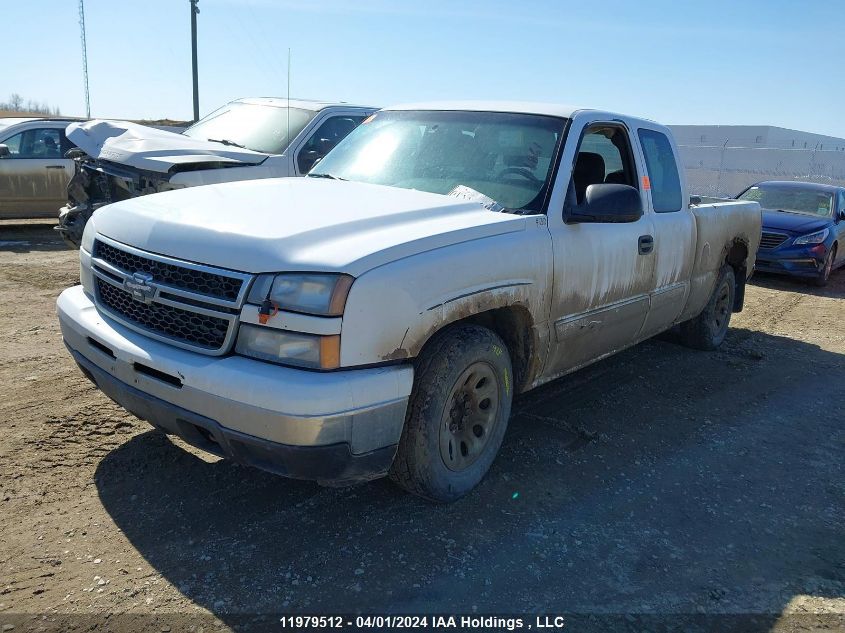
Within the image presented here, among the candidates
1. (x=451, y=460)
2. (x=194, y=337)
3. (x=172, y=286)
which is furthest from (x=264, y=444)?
(x=451, y=460)

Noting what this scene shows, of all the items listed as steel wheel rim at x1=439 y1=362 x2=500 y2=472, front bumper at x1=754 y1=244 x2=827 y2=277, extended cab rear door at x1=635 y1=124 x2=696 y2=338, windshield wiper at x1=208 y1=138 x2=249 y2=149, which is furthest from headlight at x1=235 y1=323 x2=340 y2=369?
front bumper at x1=754 y1=244 x2=827 y2=277

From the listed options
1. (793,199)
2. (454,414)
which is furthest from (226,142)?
(793,199)

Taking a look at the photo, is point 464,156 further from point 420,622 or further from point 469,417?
point 420,622

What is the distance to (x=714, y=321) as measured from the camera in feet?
21.6

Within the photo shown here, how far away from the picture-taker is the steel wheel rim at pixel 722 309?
6.62 m

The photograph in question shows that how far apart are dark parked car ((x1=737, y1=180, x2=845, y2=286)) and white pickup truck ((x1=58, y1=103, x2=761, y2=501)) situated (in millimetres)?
6748

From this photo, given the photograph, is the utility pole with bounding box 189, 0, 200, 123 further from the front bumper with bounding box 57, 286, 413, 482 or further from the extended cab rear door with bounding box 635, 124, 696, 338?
the front bumper with bounding box 57, 286, 413, 482

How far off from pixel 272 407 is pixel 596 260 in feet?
7.42

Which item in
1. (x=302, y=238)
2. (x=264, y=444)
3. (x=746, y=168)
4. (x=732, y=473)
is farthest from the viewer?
(x=746, y=168)

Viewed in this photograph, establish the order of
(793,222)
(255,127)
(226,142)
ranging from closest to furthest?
(226,142)
(255,127)
(793,222)

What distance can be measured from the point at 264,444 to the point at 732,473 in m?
2.82

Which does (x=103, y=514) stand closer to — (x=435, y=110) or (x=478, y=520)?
(x=478, y=520)

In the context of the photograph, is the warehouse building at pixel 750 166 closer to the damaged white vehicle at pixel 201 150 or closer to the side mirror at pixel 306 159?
the damaged white vehicle at pixel 201 150

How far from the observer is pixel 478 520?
3.41m
